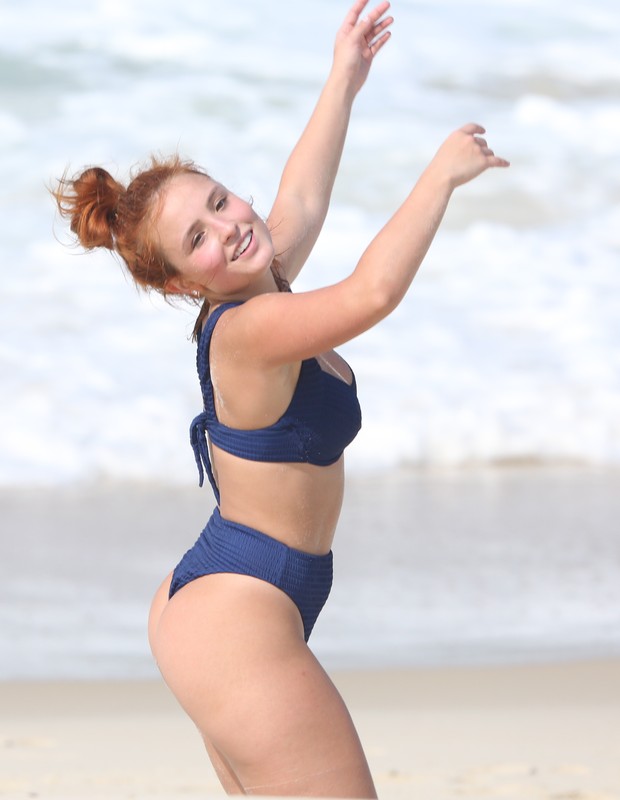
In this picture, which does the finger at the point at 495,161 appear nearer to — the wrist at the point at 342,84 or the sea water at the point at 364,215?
the wrist at the point at 342,84

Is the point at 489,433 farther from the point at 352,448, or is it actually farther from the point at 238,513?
the point at 238,513

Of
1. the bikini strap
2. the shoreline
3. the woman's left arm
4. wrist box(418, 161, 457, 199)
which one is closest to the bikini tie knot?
the bikini strap

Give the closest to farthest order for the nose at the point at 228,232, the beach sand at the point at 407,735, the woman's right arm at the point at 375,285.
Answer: the woman's right arm at the point at 375,285 → the nose at the point at 228,232 → the beach sand at the point at 407,735

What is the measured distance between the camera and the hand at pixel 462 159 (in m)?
2.23

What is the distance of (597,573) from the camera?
5484mm

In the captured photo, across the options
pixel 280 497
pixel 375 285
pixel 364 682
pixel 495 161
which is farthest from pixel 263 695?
pixel 364 682

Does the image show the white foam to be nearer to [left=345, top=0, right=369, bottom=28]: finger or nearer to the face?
[left=345, top=0, right=369, bottom=28]: finger

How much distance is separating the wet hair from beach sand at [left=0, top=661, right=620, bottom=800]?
1.42 meters

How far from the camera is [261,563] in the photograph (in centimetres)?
246

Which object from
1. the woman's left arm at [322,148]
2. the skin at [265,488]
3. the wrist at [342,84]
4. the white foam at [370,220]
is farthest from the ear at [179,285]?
the white foam at [370,220]

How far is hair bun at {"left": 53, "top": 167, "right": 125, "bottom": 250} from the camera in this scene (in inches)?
101

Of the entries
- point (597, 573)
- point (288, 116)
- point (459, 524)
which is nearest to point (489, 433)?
point (459, 524)

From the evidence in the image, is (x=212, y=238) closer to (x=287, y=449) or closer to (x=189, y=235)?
(x=189, y=235)

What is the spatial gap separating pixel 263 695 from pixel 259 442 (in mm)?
432
